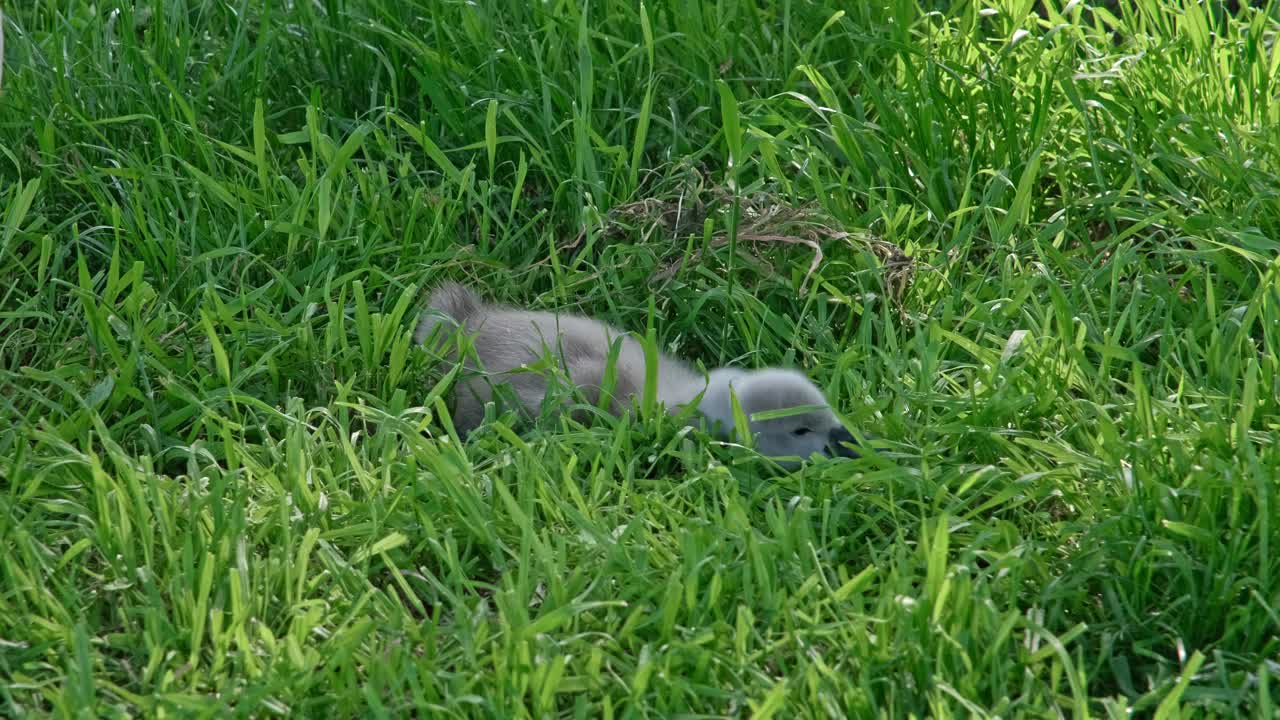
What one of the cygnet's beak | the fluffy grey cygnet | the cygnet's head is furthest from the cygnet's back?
the cygnet's beak

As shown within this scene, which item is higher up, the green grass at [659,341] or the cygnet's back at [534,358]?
the green grass at [659,341]

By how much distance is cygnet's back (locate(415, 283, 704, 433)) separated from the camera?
3410mm

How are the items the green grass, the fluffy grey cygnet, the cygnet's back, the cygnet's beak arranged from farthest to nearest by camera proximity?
the cygnet's back < the fluffy grey cygnet < the cygnet's beak < the green grass

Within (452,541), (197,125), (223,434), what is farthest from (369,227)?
(452,541)

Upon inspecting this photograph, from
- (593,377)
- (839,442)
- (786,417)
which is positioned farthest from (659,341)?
(839,442)

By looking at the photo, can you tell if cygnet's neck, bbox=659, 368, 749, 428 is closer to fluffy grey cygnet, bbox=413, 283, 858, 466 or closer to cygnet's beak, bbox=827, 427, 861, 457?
fluffy grey cygnet, bbox=413, 283, 858, 466

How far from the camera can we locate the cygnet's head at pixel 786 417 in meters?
3.20

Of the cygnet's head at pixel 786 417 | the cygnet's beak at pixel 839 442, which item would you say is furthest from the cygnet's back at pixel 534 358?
the cygnet's beak at pixel 839 442

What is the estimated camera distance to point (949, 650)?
7.91 feet

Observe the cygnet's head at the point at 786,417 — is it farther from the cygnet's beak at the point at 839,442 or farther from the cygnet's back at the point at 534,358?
the cygnet's back at the point at 534,358

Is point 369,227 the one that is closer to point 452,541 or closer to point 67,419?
point 67,419

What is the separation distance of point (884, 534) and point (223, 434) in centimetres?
135

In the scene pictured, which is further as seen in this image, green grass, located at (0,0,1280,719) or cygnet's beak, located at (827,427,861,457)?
cygnet's beak, located at (827,427,861,457)

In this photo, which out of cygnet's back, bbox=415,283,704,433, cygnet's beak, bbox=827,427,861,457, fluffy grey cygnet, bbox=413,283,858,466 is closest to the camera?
cygnet's beak, bbox=827,427,861,457
